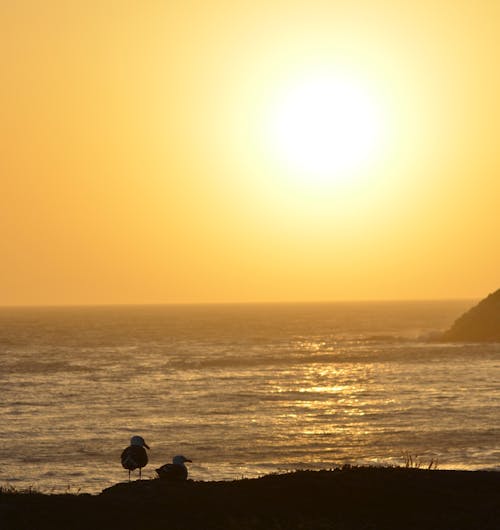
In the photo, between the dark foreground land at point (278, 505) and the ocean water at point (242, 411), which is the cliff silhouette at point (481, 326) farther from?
the dark foreground land at point (278, 505)

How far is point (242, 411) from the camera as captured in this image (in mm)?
65750

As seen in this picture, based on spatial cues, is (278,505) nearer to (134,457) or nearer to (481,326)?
(134,457)

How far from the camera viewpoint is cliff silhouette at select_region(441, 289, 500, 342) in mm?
149125

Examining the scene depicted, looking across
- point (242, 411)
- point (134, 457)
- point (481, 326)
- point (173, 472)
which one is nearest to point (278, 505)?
point (173, 472)

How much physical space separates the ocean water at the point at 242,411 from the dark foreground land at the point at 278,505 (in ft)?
54.4

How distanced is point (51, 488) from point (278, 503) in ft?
62.7

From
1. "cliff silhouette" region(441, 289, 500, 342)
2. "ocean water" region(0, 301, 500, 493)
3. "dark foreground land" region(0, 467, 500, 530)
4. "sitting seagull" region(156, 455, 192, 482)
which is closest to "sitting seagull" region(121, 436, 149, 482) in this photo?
"sitting seagull" region(156, 455, 192, 482)

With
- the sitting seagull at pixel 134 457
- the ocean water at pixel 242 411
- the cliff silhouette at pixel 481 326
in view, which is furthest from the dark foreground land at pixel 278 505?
the cliff silhouette at pixel 481 326

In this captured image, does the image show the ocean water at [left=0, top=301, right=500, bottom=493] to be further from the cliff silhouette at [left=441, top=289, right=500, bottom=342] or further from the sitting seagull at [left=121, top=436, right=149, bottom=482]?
the cliff silhouette at [left=441, top=289, right=500, bottom=342]

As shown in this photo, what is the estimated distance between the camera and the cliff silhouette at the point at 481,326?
149m

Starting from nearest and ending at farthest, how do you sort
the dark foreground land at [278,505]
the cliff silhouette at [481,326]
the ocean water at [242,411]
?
the dark foreground land at [278,505] < the ocean water at [242,411] < the cliff silhouette at [481,326]

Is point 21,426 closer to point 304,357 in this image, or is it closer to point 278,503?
point 278,503

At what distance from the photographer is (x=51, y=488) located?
39.7 meters

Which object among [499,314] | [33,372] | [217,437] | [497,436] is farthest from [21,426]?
[499,314]
